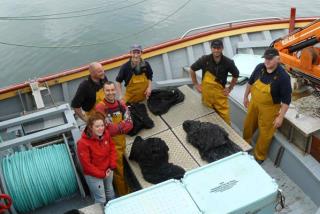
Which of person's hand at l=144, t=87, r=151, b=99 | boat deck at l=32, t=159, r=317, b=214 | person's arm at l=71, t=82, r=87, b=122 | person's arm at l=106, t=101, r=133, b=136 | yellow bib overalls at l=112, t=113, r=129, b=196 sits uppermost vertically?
person's arm at l=71, t=82, r=87, b=122

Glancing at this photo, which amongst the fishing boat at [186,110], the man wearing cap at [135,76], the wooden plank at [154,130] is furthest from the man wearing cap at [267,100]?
the man wearing cap at [135,76]

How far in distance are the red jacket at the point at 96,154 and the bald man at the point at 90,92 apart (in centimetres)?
79

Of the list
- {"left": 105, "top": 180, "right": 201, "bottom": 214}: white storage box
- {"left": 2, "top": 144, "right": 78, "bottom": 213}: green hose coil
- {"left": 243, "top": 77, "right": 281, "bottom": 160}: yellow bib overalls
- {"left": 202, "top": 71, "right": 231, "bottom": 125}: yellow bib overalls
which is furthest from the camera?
{"left": 202, "top": 71, "right": 231, "bottom": 125}: yellow bib overalls

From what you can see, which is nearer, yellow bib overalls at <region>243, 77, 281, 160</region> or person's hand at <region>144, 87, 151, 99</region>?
yellow bib overalls at <region>243, 77, 281, 160</region>

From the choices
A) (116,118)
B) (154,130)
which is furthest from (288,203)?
(116,118)

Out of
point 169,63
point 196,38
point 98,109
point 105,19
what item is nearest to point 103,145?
point 98,109

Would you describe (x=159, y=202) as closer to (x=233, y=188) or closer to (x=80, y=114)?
(x=233, y=188)

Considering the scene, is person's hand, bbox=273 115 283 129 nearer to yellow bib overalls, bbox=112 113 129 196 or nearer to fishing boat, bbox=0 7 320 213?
fishing boat, bbox=0 7 320 213

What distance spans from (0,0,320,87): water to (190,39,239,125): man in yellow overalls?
7666 mm

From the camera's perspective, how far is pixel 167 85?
Result: 680 cm

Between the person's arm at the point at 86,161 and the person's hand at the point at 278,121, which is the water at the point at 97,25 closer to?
the person's hand at the point at 278,121

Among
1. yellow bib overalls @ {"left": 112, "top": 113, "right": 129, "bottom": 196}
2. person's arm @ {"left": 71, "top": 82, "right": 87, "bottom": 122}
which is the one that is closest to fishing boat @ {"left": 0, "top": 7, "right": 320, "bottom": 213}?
person's arm @ {"left": 71, "top": 82, "right": 87, "bottom": 122}

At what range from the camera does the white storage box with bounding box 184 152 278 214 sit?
125 inches

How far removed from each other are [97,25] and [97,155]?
39.4ft
